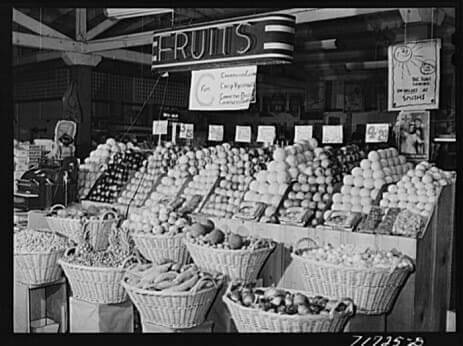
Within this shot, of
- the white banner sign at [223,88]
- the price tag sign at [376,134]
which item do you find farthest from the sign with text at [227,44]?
the price tag sign at [376,134]

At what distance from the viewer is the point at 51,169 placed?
3.95 meters

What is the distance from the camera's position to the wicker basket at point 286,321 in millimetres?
3143

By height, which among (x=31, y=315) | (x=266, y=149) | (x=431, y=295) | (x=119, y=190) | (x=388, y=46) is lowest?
(x=31, y=315)

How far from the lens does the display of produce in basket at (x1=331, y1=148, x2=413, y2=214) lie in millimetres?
3852

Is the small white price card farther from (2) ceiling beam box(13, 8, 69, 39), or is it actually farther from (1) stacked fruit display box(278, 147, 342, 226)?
(2) ceiling beam box(13, 8, 69, 39)

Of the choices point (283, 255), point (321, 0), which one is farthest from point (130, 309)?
point (321, 0)

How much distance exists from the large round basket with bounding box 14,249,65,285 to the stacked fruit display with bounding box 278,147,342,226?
137 centimetres

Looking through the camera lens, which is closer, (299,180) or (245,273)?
(245,273)

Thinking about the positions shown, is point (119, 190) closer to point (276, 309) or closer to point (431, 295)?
point (276, 309)

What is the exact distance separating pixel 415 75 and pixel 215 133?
4.05ft

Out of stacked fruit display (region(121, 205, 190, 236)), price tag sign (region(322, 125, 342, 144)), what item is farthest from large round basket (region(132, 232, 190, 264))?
price tag sign (region(322, 125, 342, 144))

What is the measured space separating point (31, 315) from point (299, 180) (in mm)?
1797

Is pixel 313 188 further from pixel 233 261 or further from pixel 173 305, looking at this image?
pixel 173 305

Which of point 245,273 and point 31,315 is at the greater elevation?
point 245,273
